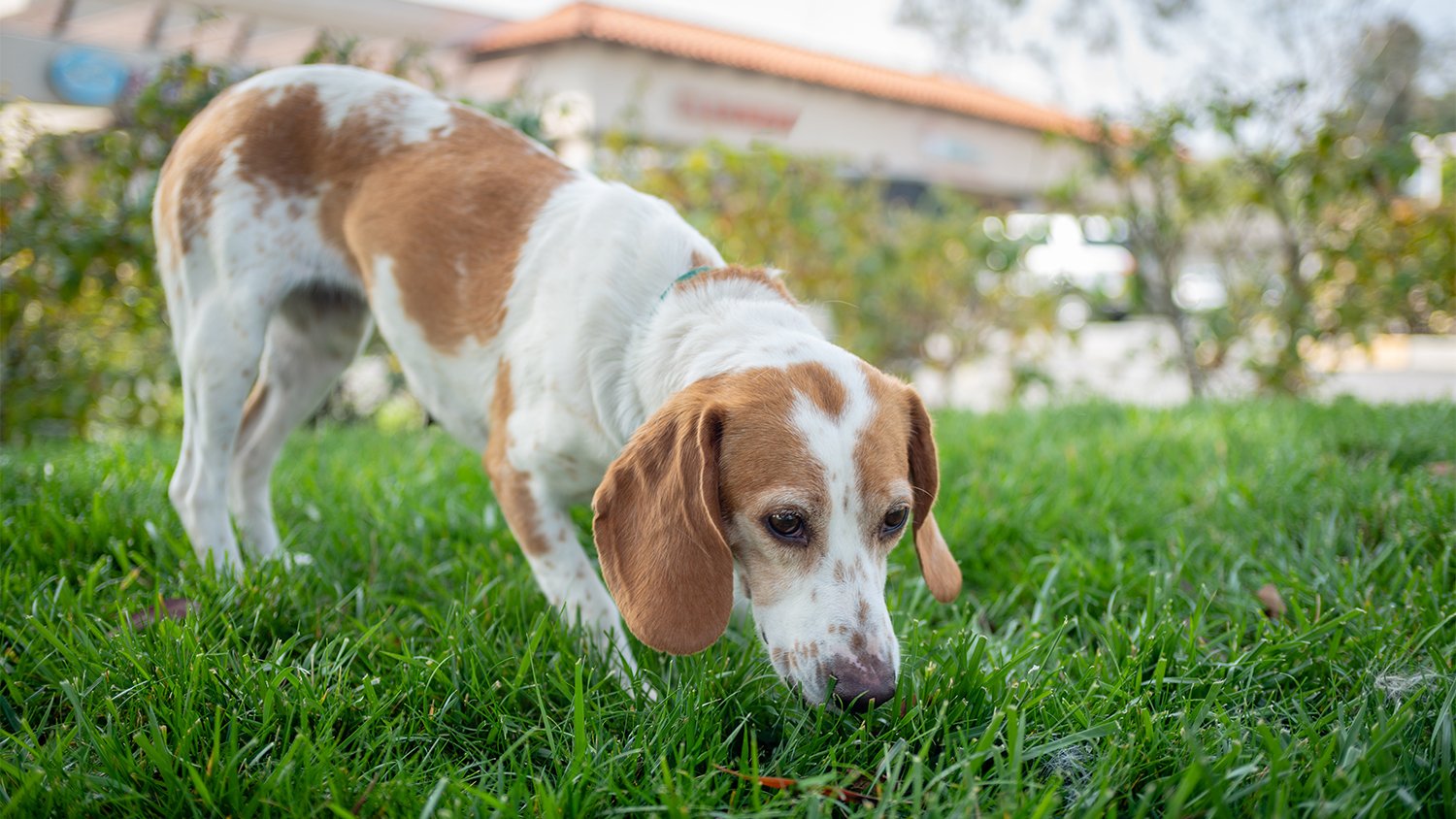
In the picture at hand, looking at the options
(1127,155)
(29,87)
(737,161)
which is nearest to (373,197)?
(737,161)

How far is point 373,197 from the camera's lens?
8.85 feet

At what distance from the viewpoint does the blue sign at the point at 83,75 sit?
10.4 metres

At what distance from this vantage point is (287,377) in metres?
3.08

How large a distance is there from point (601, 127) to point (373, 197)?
10.8 metres

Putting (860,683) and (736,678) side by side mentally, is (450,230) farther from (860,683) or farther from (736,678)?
(860,683)

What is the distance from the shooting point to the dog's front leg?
2168 millimetres

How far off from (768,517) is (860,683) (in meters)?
0.34

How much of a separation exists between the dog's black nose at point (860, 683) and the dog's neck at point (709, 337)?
617 mm

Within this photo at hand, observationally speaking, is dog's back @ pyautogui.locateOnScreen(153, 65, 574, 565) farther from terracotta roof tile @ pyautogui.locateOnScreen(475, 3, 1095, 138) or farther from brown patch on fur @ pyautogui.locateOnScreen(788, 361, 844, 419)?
terracotta roof tile @ pyautogui.locateOnScreen(475, 3, 1095, 138)

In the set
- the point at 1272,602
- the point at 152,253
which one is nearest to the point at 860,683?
the point at 1272,602

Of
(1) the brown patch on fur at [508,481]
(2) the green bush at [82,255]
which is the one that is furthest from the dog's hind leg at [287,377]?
(2) the green bush at [82,255]

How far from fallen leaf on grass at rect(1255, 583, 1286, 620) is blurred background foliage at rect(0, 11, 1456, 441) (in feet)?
11.0

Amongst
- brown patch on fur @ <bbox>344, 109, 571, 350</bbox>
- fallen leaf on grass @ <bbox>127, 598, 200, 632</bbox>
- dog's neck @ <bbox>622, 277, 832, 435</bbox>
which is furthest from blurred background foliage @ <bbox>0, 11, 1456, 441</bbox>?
fallen leaf on grass @ <bbox>127, 598, 200, 632</bbox>

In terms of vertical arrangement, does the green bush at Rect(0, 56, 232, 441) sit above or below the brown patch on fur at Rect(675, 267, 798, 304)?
below
